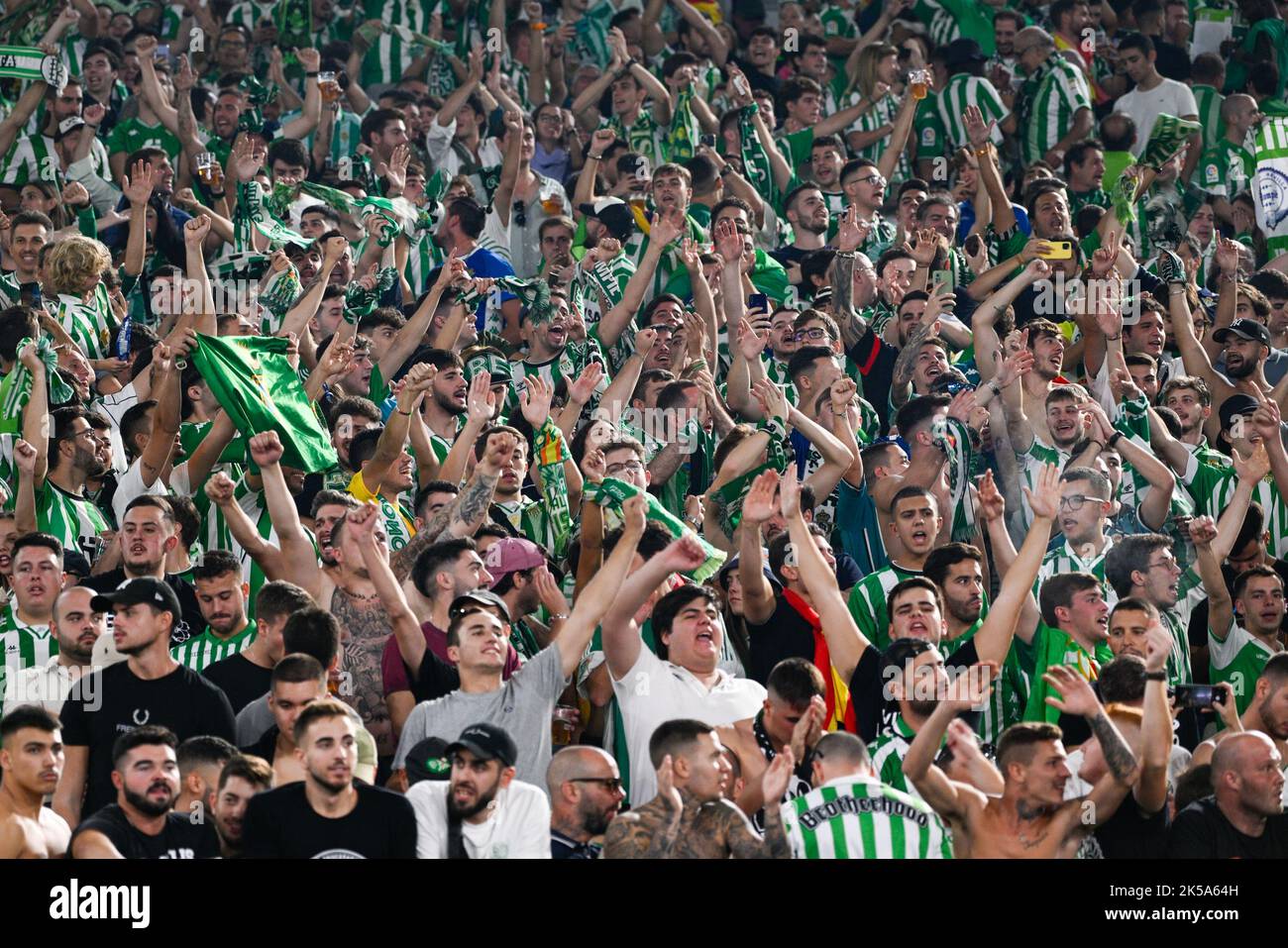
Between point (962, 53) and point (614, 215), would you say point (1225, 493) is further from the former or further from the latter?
point (962, 53)

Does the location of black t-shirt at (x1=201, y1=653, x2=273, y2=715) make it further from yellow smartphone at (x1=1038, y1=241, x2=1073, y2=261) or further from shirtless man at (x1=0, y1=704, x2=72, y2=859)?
yellow smartphone at (x1=1038, y1=241, x2=1073, y2=261)

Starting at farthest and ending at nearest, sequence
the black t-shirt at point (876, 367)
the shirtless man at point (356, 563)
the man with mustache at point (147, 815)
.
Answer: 1. the black t-shirt at point (876, 367)
2. the shirtless man at point (356, 563)
3. the man with mustache at point (147, 815)

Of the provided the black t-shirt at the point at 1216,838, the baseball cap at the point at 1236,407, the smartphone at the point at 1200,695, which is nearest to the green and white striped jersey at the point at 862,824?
the black t-shirt at the point at 1216,838

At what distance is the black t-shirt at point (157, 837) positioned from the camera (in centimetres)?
701

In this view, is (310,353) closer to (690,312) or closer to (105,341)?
(105,341)

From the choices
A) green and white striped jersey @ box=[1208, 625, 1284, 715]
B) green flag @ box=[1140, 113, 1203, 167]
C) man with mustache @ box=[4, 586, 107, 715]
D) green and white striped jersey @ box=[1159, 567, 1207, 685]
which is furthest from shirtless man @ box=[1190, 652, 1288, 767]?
green flag @ box=[1140, 113, 1203, 167]

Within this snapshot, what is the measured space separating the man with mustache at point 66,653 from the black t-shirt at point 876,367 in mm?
4824

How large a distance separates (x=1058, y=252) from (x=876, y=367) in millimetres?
1458

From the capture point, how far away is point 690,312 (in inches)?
471

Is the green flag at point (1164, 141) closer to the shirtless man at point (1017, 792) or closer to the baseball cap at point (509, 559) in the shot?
the baseball cap at point (509, 559)

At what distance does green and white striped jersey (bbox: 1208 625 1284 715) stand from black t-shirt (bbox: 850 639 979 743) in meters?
1.93

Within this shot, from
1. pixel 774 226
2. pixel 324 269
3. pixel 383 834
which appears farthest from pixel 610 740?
→ pixel 774 226

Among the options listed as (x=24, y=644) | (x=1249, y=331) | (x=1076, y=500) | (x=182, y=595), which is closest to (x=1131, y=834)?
(x=1076, y=500)
